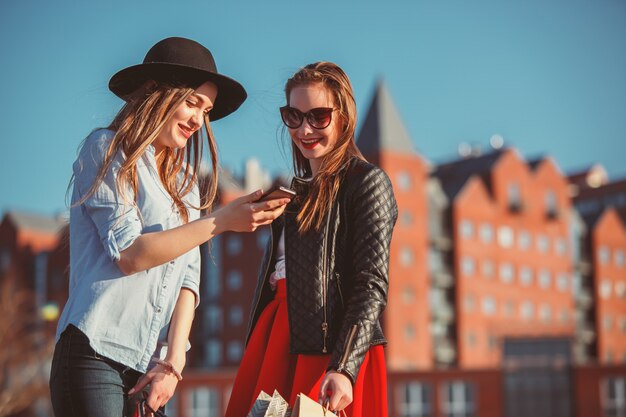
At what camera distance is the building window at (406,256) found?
59250 mm

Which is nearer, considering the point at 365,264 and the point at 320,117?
the point at 365,264

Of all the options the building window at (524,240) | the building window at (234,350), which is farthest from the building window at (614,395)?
the building window at (234,350)

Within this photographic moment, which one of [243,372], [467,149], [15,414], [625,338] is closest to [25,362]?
[15,414]

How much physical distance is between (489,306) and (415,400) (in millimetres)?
17220

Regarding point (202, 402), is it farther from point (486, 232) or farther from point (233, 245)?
point (486, 232)

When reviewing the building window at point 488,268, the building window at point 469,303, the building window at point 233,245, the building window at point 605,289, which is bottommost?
the building window at point 469,303

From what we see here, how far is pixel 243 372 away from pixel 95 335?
0.89 meters

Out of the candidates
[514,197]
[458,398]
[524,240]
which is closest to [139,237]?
[458,398]

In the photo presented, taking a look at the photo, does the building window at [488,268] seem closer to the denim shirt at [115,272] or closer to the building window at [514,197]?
the building window at [514,197]

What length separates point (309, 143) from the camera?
3.85 meters

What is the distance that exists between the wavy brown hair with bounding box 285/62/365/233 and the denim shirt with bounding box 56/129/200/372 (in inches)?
21.8

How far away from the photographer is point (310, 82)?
12.7 feet

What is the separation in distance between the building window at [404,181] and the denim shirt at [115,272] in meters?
56.1

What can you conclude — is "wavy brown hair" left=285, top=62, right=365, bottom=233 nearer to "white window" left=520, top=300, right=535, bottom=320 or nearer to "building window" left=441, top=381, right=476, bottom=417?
"building window" left=441, top=381, right=476, bottom=417
